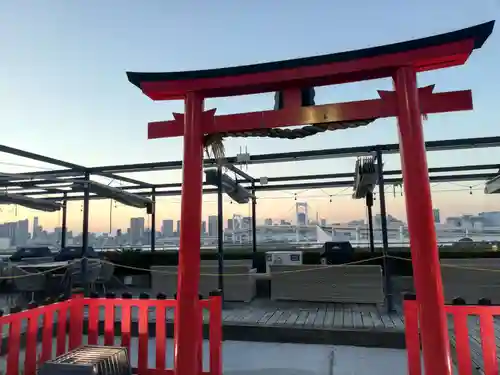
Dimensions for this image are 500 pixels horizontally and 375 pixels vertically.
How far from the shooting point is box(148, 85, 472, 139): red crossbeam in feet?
8.48

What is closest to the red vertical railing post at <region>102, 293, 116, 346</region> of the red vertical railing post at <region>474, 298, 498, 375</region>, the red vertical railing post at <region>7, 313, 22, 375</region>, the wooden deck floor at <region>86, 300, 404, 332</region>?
the red vertical railing post at <region>7, 313, 22, 375</region>

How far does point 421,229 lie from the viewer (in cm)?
246

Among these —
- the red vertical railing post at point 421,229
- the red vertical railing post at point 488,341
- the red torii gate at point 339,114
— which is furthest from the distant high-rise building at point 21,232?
the red vertical railing post at point 488,341

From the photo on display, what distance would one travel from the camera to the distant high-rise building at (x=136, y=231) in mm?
16141

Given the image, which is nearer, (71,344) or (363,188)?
(71,344)

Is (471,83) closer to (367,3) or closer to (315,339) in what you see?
(367,3)

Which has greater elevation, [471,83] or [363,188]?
[471,83]

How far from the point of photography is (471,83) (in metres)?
6.55

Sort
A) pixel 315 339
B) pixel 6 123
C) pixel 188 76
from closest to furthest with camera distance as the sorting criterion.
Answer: pixel 188 76, pixel 315 339, pixel 6 123

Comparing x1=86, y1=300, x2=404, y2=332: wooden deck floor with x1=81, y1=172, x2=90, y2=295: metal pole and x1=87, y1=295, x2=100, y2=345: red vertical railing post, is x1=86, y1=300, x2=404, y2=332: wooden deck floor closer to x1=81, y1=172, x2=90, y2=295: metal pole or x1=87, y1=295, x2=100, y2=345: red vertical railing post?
x1=81, y1=172, x2=90, y2=295: metal pole

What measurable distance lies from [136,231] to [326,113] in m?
15.8

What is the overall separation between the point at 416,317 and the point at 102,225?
39.5 feet

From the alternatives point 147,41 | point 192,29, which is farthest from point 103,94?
point 192,29

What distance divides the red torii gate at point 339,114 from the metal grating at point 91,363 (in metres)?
0.54
